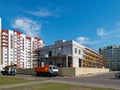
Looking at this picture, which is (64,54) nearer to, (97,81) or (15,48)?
(97,81)

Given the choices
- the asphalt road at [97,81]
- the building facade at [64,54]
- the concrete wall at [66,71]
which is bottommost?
the asphalt road at [97,81]

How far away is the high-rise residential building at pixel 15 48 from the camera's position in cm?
12975

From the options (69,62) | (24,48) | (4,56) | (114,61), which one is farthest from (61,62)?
(114,61)

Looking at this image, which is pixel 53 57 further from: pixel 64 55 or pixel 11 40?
pixel 11 40

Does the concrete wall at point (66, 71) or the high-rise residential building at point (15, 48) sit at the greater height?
the high-rise residential building at point (15, 48)

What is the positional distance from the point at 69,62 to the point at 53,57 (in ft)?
16.5

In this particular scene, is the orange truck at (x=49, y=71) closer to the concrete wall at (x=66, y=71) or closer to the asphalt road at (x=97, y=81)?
the concrete wall at (x=66, y=71)

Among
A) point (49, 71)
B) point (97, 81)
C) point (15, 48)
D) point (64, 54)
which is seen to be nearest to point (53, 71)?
point (49, 71)

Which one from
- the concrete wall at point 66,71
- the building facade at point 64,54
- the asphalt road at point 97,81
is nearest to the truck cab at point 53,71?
the concrete wall at point 66,71

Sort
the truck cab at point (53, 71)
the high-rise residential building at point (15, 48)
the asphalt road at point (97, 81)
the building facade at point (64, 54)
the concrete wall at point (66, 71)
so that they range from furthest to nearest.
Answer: the high-rise residential building at point (15, 48)
the building facade at point (64, 54)
the concrete wall at point (66, 71)
the truck cab at point (53, 71)
the asphalt road at point (97, 81)

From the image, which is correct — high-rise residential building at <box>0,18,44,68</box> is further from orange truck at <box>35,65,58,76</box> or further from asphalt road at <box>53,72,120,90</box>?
asphalt road at <box>53,72,120,90</box>

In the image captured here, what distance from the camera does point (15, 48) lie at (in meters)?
139

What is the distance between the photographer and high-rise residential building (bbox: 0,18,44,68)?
129750mm

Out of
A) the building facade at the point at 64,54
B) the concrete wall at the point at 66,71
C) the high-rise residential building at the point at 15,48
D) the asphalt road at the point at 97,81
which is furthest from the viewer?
the high-rise residential building at the point at 15,48
